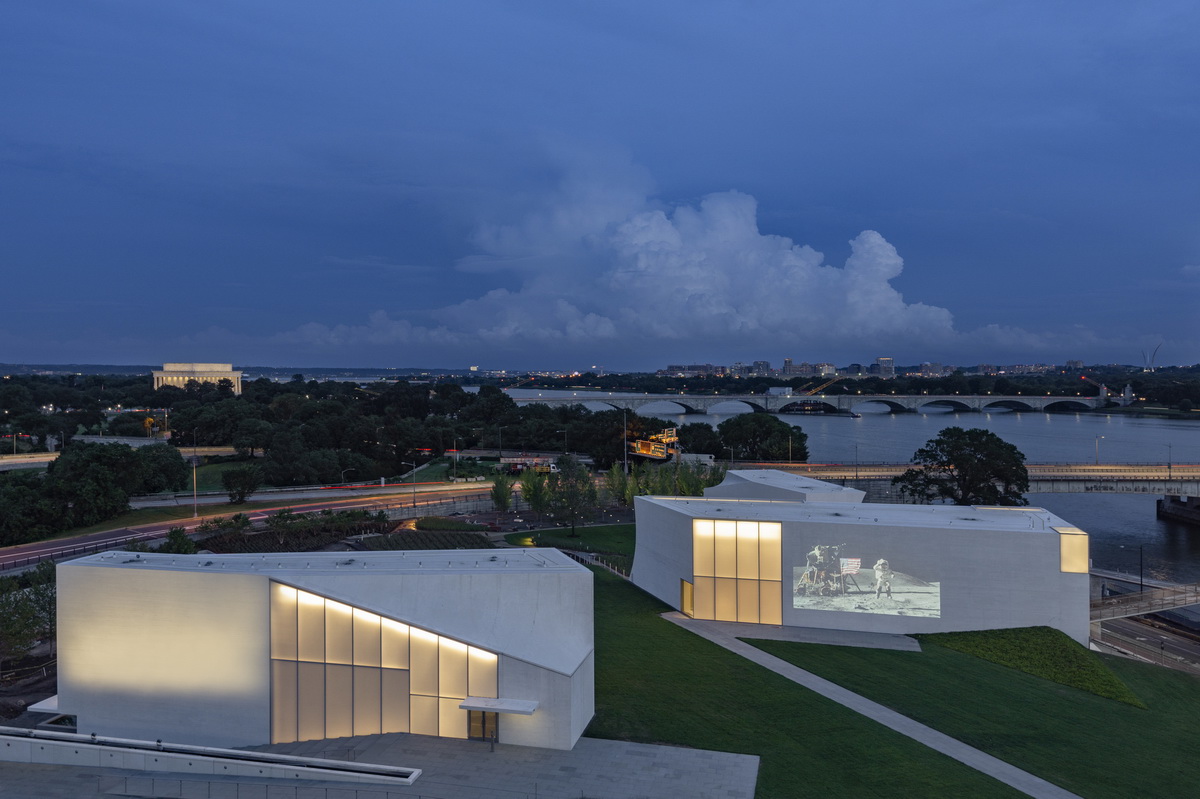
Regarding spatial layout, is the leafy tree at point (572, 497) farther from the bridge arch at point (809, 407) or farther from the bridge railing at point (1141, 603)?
the bridge arch at point (809, 407)

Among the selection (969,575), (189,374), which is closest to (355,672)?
(969,575)

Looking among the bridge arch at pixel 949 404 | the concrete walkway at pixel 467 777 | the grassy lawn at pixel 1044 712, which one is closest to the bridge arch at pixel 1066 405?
the bridge arch at pixel 949 404

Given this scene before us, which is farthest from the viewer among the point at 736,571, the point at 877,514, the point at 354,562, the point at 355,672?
the point at 877,514

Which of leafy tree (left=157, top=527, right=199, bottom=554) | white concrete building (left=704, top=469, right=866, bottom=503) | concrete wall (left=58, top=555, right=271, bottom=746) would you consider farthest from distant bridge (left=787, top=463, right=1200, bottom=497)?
concrete wall (left=58, top=555, right=271, bottom=746)

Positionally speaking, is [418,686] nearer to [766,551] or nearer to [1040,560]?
[766,551]

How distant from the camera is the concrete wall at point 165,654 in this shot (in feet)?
60.0

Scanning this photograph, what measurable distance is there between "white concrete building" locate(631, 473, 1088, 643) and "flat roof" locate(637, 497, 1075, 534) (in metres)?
0.10

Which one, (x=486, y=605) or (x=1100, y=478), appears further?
(x=1100, y=478)

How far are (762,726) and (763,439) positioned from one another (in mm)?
63155

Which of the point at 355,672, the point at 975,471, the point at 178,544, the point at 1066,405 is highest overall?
the point at 1066,405

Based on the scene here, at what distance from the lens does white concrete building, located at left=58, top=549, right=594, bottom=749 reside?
17.7m

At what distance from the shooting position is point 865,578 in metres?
27.7

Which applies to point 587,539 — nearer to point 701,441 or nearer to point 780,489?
point 780,489

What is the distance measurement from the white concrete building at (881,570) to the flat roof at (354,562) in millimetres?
9302
